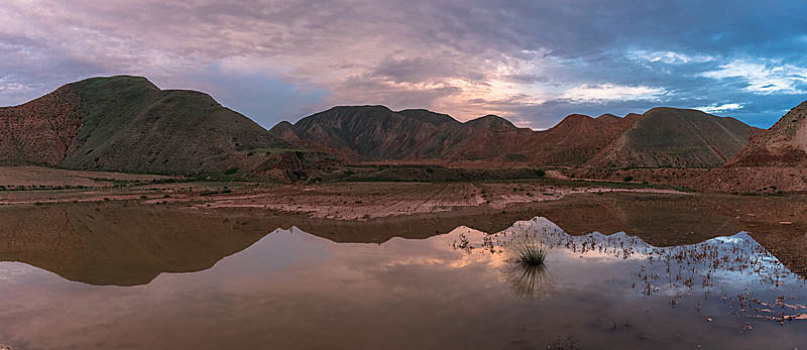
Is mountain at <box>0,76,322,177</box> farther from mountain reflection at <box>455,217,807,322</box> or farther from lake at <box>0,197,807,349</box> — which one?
mountain reflection at <box>455,217,807,322</box>

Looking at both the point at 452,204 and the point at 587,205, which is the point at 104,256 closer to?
the point at 452,204

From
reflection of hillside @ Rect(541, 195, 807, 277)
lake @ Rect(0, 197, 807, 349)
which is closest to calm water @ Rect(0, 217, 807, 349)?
lake @ Rect(0, 197, 807, 349)

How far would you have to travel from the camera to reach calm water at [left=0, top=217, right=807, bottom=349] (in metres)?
6.66

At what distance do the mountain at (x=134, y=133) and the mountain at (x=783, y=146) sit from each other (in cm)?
4858

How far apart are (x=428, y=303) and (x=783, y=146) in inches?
1702

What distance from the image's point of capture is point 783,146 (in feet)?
122

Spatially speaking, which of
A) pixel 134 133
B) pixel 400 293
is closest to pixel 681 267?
pixel 400 293

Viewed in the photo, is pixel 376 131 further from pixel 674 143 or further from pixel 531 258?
pixel 531 258

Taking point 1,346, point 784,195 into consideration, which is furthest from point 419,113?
point 1,346

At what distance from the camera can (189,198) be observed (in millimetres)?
29781

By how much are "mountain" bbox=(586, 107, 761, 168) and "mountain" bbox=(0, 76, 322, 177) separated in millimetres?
59453

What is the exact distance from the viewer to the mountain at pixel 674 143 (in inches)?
3083

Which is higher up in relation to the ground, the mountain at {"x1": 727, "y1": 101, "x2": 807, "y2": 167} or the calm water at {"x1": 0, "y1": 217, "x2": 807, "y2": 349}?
the mountain at {"x1": 727, "y1": 101, "x2": 807, "y2": 167}

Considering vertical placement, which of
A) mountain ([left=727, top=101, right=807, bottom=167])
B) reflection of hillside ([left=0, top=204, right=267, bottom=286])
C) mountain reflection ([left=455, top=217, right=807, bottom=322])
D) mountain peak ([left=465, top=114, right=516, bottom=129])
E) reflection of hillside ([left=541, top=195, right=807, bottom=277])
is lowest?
reflection of hillside ([left=0, top=204, right=267, bottom=286])
